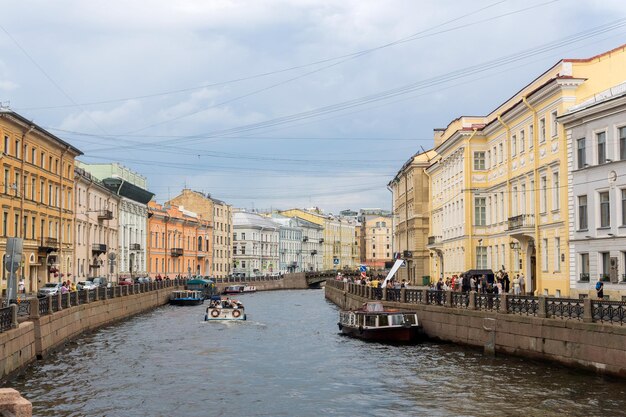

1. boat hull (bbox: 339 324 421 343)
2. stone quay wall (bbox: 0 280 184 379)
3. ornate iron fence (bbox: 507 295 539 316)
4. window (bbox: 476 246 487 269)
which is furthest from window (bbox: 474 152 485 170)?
ornate iron fence (bbox: 507 295 539 316)

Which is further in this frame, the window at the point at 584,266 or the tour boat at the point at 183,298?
→ the tour boat at the point at 183,298

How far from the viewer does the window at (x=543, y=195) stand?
43.0 metres

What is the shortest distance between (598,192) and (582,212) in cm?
197

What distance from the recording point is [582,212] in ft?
125

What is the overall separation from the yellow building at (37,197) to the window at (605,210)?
36.0 meters

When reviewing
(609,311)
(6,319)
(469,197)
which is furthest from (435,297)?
(469,197)

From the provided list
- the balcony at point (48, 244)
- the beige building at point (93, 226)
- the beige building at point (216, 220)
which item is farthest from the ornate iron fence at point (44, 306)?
the beige building at point (216, 220)

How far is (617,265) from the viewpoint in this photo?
3488 centimetres

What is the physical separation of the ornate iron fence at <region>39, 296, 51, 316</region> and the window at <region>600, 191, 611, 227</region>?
78.8 ft

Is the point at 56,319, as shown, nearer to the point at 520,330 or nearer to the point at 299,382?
the point at 299,382

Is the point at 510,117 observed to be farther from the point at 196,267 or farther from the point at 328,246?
the point at 328,246

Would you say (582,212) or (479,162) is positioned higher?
(479,162)

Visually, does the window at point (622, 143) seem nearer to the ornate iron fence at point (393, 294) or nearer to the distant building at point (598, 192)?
the distant building at point (598, 192)

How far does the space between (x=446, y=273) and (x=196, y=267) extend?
61472 millimetres
